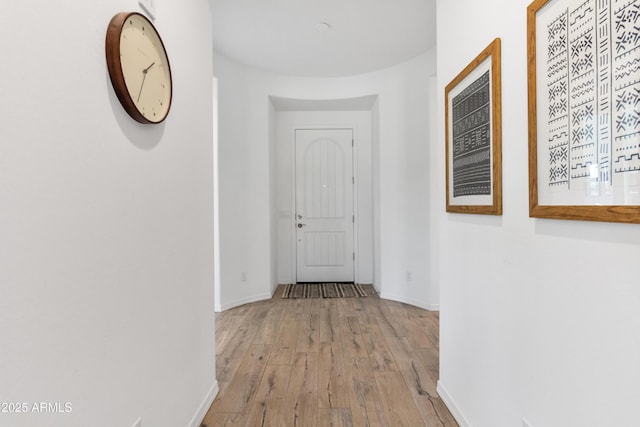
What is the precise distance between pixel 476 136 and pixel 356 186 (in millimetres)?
3222

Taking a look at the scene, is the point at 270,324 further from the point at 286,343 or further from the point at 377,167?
the point at 377,167

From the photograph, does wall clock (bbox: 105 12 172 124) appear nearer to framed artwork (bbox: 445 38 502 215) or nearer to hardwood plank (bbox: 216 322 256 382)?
framed artwork (bbox: 445 38 502 215)

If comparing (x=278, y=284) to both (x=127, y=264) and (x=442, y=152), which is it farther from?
(x=127, y=264)

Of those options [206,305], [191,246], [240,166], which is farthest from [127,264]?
[240,166]

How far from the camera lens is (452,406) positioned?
178 centimetres

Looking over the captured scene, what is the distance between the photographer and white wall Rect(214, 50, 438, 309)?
3.64m

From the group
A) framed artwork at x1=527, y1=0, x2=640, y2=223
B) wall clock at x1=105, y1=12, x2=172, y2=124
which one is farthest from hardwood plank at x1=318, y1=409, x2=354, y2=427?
wall clock at x1=105, y1=12, x2=172, y2=124

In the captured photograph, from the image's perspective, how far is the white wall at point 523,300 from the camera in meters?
0.83

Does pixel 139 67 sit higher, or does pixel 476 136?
pixel 139 67

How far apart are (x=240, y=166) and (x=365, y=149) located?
1.79 metres

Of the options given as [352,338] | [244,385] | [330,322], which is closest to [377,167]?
[330,322]

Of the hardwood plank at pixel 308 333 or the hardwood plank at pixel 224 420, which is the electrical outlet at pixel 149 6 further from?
the hardwood plank at pixel 308 333

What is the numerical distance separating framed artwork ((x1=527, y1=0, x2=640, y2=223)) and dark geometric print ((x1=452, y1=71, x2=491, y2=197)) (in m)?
0.32

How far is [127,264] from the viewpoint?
112cm
